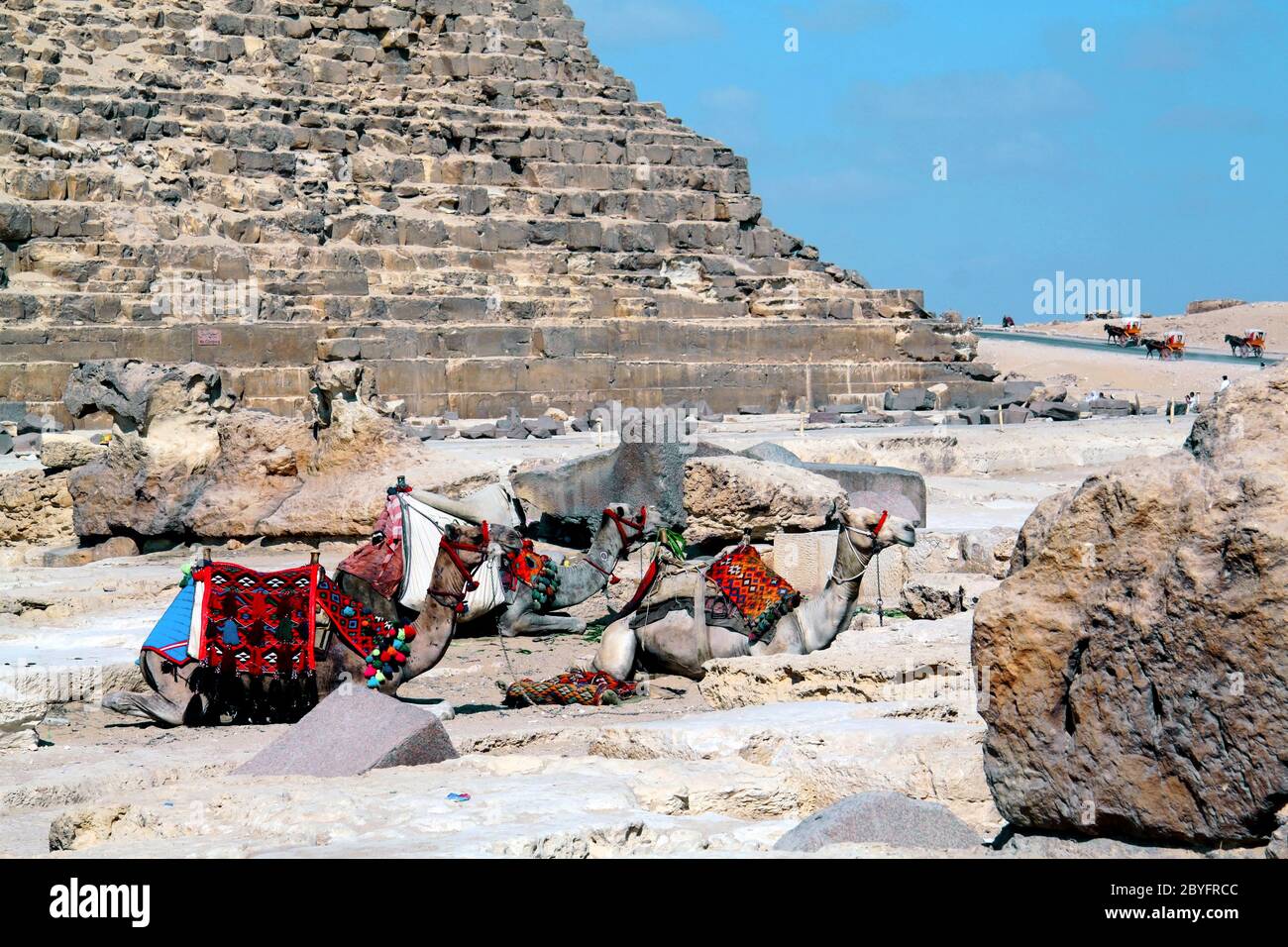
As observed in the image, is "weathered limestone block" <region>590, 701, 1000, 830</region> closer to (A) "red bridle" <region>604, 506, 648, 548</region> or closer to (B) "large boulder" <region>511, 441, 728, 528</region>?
(A) "red bridle" <region>604, 506, 648, 548</region>

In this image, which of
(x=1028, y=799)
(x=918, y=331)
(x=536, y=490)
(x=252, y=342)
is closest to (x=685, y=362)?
(x=918, y=331)

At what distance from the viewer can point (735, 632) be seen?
8.88 metres

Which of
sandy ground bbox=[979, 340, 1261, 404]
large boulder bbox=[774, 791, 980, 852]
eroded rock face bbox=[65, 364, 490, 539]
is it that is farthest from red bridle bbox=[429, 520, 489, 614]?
sandy ground bbox=[979, 340, 1261, 404]

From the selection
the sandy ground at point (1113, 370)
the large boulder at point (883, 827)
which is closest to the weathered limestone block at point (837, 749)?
the large boulder at point (883, 827)

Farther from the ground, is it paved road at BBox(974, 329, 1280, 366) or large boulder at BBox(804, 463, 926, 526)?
paved road at BBox(974, 329, 1280, 366)

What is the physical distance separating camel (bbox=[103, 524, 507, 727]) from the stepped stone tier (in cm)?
1600

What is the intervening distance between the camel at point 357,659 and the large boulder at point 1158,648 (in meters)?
4.38

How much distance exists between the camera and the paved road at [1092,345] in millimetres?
45250

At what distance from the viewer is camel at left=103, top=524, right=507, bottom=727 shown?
25.4 feet

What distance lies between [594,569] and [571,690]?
1592 millimetres

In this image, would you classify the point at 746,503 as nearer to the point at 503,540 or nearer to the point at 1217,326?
the point at 503,540

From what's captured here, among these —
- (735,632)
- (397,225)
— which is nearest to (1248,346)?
(397,225)
